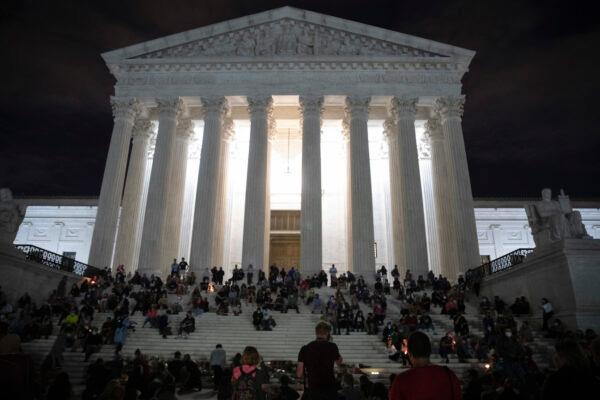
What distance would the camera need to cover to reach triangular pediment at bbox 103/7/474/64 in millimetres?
33188

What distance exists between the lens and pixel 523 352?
12195 millimetres

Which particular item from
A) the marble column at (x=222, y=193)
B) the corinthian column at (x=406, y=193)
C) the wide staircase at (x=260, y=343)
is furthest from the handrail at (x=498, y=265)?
the marble column at (x=222, y=193)

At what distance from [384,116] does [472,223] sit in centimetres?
1166

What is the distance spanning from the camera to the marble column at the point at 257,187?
28.6m

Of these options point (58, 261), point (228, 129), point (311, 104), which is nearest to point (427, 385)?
point (58, 261)

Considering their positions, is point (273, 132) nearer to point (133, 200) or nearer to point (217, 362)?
point (133, 200)

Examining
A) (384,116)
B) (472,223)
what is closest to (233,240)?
(384,116)

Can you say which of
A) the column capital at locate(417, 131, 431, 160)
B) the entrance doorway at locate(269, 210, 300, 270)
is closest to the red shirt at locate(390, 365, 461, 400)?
the column capital at locate(417, 131, 431, 160)

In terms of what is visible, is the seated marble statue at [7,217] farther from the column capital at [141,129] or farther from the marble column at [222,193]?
the column capital at [141,129]

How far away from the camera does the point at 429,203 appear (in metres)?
34.1

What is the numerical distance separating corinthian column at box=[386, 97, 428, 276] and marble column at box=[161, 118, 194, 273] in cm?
1578

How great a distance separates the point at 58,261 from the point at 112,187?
6.47 m

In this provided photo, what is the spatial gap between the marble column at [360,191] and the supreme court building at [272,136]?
0.08 meters

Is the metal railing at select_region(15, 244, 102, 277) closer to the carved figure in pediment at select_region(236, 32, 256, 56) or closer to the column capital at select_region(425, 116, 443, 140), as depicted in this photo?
the carved figure in pediment at select_region(236, 32, 256, 56)
